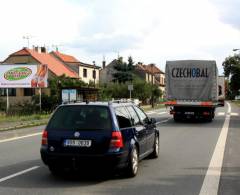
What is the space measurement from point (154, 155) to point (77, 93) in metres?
27.9

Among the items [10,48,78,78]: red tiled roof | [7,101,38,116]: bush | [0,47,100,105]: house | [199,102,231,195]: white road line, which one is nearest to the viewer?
[199,102,231,195]: white road line

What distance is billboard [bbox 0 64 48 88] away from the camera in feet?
153

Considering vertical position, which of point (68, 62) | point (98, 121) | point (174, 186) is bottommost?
point (174, 186)

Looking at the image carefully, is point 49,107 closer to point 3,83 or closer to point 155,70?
point 3,83

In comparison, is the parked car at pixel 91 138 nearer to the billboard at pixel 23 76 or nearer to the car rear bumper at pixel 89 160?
the car rear bumper at pixel 89 160

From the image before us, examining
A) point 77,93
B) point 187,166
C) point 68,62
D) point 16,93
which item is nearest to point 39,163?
point 187,166

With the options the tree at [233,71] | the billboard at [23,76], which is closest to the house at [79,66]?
the tree at [233,71]

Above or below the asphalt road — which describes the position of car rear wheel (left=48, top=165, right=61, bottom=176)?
above

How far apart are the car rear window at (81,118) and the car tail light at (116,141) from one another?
16 centimetres

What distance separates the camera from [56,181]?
8680mm

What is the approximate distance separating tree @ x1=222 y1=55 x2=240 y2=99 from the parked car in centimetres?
4371

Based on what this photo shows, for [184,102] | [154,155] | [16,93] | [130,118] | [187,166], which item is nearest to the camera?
[130,118]

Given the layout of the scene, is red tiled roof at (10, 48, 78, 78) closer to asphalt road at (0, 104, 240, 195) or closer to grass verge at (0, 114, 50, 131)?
grass verge at (0, 114, 50, 131)

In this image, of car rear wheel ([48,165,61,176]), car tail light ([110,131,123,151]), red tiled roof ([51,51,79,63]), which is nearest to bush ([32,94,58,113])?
red tiled roof ([51,51,79,63])
